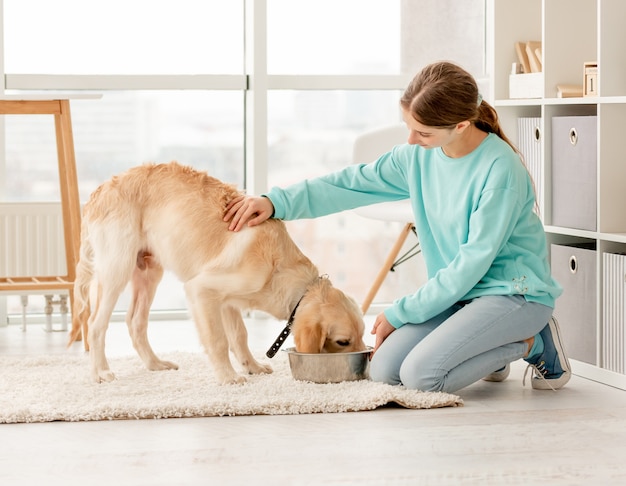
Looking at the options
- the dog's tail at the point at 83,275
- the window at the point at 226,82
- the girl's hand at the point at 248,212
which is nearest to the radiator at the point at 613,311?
the girl's hand at the point at 248,212

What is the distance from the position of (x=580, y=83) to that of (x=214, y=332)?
1388 mm

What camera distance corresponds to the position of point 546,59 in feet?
10.5

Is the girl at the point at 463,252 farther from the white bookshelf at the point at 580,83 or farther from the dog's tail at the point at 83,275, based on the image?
the dog's tail at the point at 83,275

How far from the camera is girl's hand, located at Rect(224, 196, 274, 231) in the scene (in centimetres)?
283

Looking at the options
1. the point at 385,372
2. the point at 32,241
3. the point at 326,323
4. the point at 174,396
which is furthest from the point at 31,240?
the point at 385,372

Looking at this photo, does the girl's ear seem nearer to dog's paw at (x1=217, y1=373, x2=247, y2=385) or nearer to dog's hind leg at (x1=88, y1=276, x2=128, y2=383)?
dog's paw at (x1=217, y1=373, x2=247, y2=385)

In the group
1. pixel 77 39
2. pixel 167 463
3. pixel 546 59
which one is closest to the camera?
pixel 167 463

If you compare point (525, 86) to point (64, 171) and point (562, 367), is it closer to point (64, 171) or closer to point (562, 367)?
point (562, 367)

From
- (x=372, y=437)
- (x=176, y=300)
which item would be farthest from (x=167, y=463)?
(x=176, y=300)

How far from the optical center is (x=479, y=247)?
265cm

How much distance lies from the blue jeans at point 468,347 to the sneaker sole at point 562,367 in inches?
3.3

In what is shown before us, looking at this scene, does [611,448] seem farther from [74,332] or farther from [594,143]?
[74,332]

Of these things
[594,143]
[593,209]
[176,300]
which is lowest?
[176,300]

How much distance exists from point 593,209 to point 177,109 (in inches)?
78.2
